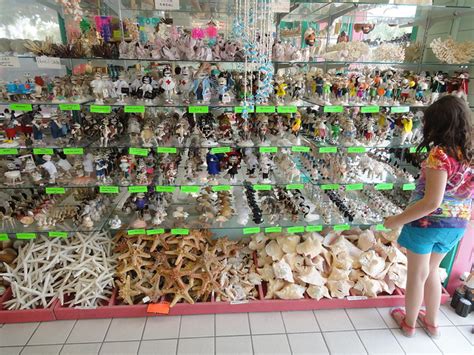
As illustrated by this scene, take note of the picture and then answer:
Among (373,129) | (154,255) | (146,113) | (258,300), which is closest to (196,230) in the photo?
(154,255)

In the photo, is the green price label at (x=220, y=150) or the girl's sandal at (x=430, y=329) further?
the green price label at (x=220, y=150)

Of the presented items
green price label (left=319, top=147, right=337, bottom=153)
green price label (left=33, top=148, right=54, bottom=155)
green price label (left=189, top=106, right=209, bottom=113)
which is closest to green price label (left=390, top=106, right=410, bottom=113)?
green price label (left=319, top=147, right=337, bottom=153)

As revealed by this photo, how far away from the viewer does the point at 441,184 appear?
67.3 inches

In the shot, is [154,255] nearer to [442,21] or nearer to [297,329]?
[297,329]

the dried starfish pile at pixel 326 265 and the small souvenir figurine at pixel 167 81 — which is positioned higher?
the small souvenir figurine at pixel 167 81

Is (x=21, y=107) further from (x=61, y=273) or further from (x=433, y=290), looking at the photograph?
(x=433, y=290)

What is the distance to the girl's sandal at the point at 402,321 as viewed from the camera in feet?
7.43

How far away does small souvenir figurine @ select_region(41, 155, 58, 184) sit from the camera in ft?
7.64

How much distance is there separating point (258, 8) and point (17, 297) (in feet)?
8.88

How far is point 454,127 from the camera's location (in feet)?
5.59

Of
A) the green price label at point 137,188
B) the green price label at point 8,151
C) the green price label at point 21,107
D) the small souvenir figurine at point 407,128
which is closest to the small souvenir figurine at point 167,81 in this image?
the green price label at point 137,188

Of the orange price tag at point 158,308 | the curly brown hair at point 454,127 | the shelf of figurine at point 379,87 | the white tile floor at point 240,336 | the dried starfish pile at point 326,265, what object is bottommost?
the white tile floor at point 240,336

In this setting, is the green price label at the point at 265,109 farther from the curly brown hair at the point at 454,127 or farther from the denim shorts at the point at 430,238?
the denim shorts at the point at 430,238

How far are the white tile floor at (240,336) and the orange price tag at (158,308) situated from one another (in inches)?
3.5
